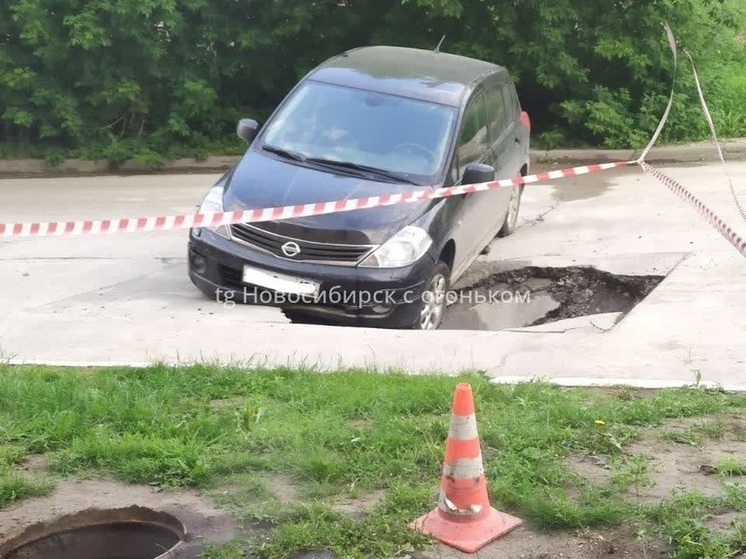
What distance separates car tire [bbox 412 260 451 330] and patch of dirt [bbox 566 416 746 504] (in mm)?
2492

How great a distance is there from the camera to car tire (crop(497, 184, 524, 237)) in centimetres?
1039

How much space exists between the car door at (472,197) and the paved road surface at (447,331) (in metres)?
0.83

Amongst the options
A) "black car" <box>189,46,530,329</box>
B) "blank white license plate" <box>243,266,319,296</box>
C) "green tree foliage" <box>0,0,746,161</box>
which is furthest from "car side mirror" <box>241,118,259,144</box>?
"green tree foliage" <box>0,0,746,161</box>

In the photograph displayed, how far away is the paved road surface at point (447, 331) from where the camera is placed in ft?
22.1

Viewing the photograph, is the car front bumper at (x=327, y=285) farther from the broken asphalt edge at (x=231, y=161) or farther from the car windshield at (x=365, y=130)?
the broken asphalt edge at (x=231, y=161)

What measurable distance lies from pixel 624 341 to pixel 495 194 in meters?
2.58

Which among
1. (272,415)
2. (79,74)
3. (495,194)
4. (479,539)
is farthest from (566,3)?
(479,539)

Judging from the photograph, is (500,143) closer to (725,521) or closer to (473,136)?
(473,136)

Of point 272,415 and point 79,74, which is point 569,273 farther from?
point 79,74

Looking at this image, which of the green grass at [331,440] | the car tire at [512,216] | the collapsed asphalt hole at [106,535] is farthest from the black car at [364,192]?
the collapsed asphalt hole at [106,535]

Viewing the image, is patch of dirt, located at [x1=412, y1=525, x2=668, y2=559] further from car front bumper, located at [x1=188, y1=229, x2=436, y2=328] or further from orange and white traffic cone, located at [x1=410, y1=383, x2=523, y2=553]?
car front bumper, located at [x1=188, y1=229, x2=436, y2=328]

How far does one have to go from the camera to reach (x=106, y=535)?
15.7 ft

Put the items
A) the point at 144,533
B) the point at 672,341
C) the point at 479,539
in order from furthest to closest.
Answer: the point at 672,341 → the point at 144,533 → the point at 479,539

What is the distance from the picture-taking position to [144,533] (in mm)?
4762
